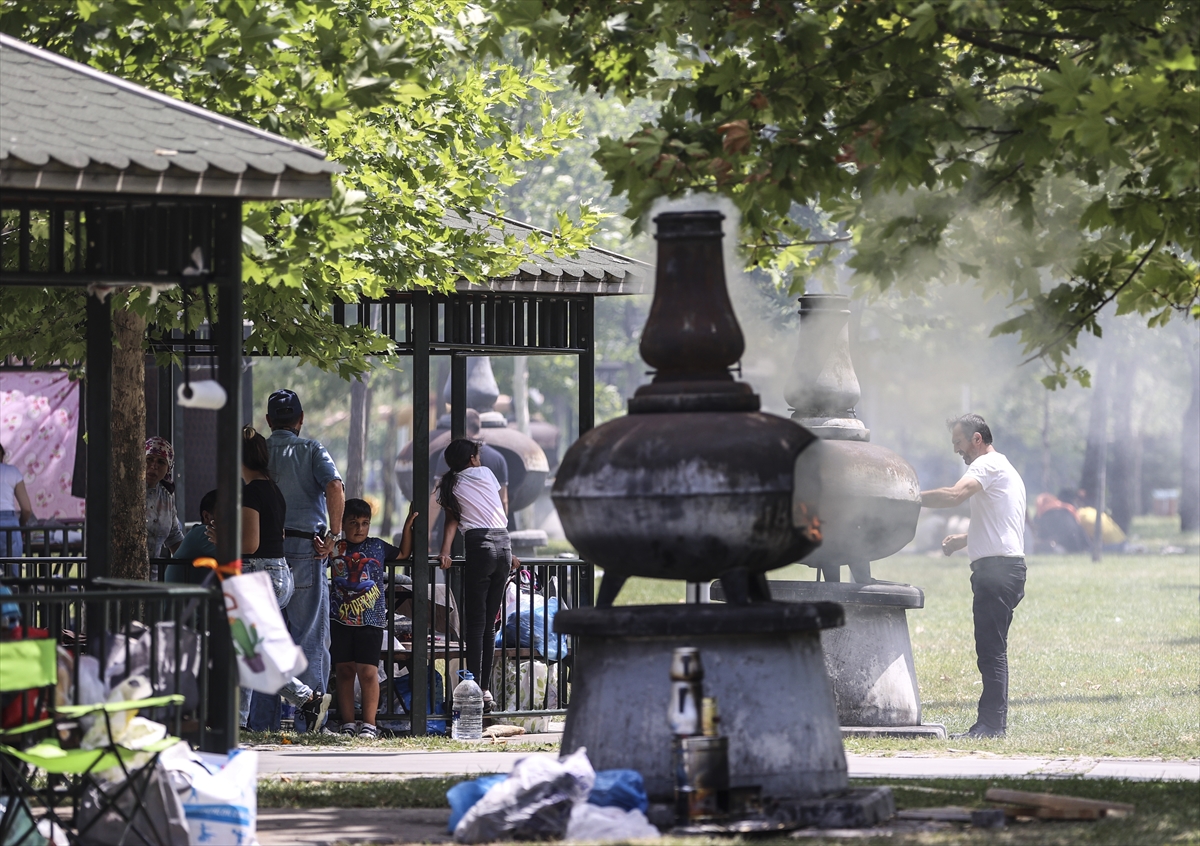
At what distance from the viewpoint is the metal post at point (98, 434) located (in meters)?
8.82

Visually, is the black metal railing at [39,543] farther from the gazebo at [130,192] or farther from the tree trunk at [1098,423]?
the tree trunk at [1098,423]

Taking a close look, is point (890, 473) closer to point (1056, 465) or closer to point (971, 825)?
point (971, 825)

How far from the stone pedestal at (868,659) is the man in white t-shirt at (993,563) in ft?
1.45

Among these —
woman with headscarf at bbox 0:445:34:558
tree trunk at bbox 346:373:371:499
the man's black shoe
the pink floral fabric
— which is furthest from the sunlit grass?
the pink floral fabric

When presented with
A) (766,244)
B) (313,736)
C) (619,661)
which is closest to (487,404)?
(313,736)

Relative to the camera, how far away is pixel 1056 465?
82.2 m

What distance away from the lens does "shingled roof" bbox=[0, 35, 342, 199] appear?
296 inches

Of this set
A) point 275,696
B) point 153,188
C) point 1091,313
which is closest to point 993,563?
point 1091,313

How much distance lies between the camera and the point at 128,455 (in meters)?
11.8

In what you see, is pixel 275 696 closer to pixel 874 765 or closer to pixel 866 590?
pixel 866 590

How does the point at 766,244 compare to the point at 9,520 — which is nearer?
the point at 766,244

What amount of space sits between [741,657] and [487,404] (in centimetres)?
2286

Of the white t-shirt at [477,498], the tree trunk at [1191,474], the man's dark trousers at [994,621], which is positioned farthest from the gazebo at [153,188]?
the tree trunk at [1191,474]

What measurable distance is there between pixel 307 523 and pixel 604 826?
5546mm
